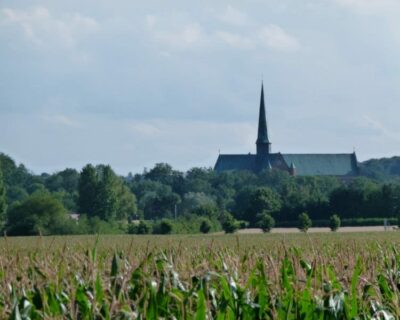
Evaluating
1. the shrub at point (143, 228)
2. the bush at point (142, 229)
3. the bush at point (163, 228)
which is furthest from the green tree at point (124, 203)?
the bush at point (163, 228)

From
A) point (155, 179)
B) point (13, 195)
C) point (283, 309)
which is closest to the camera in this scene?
point (283, 309)

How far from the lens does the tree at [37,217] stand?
68812mm

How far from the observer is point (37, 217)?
7400cm

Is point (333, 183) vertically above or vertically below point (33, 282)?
above

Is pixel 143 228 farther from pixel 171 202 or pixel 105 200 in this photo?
pixel 171 202

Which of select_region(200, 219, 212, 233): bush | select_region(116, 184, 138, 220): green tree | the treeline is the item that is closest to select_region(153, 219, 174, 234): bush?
the treeline

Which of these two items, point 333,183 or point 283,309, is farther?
point 333,183

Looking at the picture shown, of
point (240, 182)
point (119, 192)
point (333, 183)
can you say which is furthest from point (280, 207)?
point (240, 182)

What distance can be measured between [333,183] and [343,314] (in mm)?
150406

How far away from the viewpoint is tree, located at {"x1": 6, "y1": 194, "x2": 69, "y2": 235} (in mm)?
68812

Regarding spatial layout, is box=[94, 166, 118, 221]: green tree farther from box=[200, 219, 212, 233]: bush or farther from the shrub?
the shrub

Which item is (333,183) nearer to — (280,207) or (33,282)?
(280,207)

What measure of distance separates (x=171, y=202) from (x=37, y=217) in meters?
64.7

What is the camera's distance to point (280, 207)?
94.9 metres
